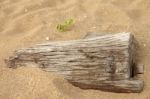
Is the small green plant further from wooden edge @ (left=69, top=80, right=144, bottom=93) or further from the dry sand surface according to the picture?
wooden edge @ (left=69, top=80, right=144, bottom=93)

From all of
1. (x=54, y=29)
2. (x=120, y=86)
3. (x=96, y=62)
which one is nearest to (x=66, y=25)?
(x=54, y=29)

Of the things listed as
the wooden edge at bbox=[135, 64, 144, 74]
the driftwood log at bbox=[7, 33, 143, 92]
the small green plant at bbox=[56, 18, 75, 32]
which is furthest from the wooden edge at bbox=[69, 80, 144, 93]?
the small green plant at bbox=[56, 18, 75, 32]

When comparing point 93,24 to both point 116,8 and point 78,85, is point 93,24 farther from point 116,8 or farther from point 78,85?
point 78,85

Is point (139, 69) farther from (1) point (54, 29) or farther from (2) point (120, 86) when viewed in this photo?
(1) point (54, 29)

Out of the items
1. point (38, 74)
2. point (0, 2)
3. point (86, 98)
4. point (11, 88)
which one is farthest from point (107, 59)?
point (0, 2)

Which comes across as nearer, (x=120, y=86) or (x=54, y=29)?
(x=120, y=86)

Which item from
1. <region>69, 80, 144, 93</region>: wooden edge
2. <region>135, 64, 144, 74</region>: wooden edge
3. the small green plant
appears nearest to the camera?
<region>69, 80, 144, 93</region>: wooden edge
